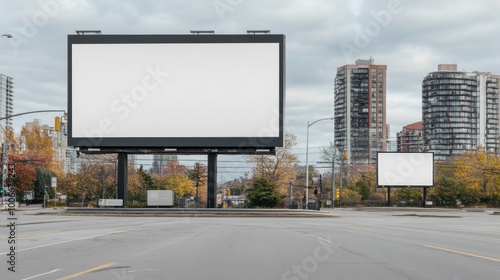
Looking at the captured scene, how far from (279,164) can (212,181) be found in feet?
93.7

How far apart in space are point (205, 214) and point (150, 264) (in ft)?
137

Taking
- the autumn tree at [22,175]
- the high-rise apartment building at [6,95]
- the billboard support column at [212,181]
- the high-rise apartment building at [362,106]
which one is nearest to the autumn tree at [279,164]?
the billboard support column at [212,181]

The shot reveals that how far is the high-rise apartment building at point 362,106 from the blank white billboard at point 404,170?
92.0m

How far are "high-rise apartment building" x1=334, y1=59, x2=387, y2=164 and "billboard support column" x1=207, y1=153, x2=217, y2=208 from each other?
394ft

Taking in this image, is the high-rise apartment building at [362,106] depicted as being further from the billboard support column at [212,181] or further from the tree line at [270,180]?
the billboard support column at [212,181]

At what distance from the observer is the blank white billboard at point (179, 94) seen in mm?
54625

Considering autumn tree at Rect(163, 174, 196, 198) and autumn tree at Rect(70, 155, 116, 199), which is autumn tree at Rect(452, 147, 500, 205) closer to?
autumn tree at Rect(163, 174, 196, 198)

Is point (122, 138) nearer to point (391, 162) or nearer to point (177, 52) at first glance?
point (177, 52)

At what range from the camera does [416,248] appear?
16.8 metres

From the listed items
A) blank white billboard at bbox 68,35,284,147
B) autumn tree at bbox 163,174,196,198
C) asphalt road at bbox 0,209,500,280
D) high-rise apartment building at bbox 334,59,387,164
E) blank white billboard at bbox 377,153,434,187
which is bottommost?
autumn tree at bbox 163,174,196,198

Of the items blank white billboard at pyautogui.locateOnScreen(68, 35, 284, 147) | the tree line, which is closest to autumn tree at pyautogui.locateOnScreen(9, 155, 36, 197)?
the tree line

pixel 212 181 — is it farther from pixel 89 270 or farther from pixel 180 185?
pixel 180 185

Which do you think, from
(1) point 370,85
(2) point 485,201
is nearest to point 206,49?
(2) point 485,201

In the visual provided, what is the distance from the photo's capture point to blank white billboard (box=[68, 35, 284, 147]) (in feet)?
179
